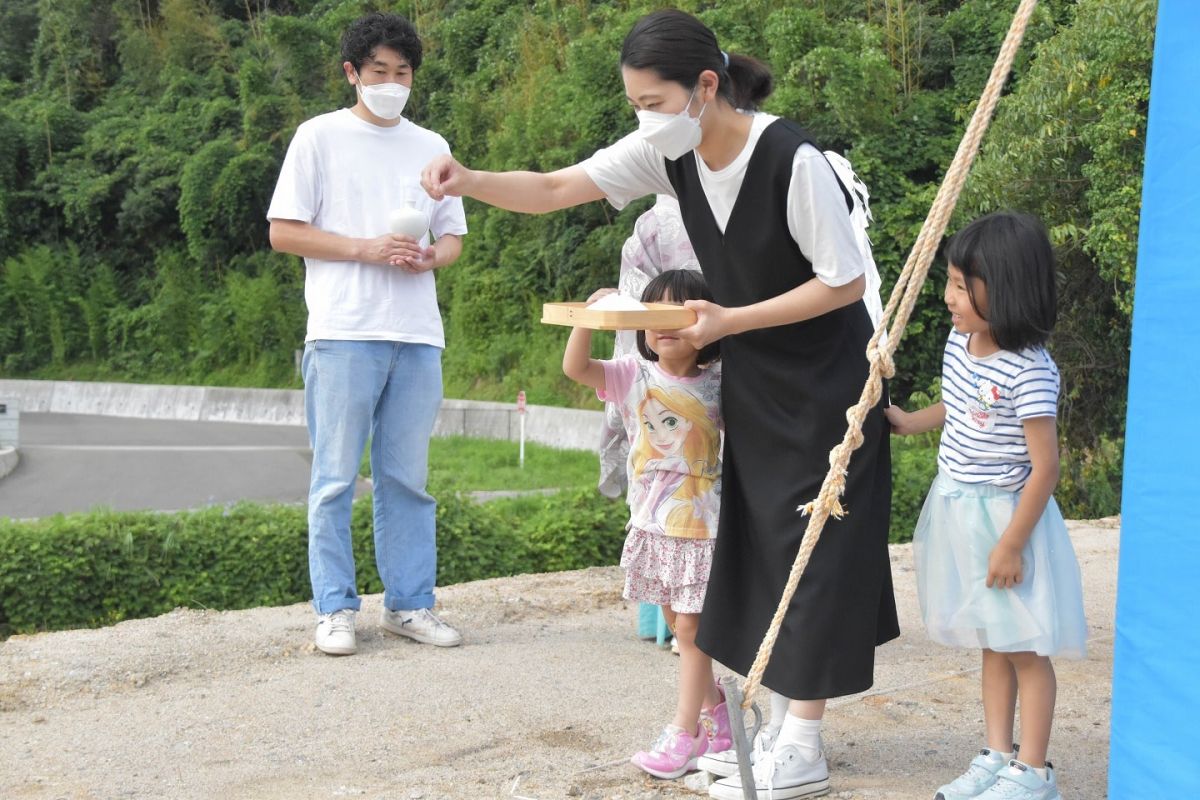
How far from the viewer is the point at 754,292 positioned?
9.37ft

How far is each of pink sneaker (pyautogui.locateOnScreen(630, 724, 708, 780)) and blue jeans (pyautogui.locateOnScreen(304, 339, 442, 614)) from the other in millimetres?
1522

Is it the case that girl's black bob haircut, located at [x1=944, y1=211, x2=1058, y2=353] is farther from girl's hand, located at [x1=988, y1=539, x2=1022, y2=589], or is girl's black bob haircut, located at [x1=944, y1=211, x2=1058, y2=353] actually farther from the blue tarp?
the blue tarp

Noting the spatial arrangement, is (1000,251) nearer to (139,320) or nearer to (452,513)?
(452,513)

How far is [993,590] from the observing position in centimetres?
281

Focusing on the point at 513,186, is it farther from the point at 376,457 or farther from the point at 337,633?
→ the point at 337,633

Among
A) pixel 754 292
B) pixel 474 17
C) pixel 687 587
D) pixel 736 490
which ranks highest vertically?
pixel 474 17

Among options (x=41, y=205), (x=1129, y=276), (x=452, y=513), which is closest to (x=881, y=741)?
(x=452, y=513)

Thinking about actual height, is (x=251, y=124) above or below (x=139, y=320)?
above

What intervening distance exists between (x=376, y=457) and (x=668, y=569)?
1.55 metres

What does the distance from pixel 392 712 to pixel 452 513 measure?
8.42 feet

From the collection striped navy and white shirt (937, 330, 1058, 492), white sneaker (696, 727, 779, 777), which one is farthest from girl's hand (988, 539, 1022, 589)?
white sneaker (696, 727, 779, 777)

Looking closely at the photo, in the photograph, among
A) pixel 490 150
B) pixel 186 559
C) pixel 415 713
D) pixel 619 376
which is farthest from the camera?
pixel 490 150

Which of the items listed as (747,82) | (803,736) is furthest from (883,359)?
(803,736)

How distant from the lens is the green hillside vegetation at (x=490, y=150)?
794cm
